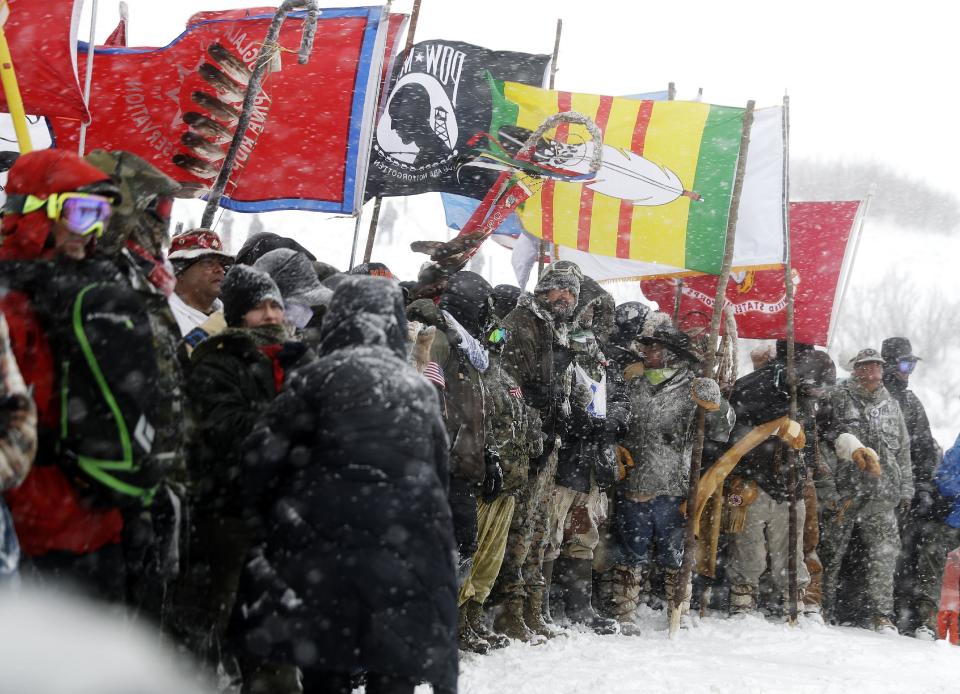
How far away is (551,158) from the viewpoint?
7301 mm

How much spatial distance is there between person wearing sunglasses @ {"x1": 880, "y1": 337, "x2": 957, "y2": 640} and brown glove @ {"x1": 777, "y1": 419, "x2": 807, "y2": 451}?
1754 millimetres

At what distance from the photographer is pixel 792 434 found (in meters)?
7.67

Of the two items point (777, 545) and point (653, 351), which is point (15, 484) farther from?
point (777, 545)

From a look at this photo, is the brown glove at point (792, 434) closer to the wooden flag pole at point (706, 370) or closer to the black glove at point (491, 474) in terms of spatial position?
the wooden flag pole at point (706, 370)

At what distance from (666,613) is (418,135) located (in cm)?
440

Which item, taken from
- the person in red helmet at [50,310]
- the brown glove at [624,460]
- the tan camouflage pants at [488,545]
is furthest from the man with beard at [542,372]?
the person in red helmet at [50,310]

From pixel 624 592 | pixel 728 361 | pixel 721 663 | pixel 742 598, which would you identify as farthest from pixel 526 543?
pixel 728 361

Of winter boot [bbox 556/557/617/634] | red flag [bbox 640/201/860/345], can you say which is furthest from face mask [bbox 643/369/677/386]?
winter boot [bbox 556/557/617/634]

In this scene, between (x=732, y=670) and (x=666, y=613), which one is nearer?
(x=732, y=670)

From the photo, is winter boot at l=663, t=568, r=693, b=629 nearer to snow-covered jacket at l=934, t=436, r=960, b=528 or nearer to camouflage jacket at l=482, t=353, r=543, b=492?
camouflage jacket at l=482, t=353, r=543, b=492

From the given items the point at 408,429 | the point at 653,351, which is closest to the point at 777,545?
the point at 653,351

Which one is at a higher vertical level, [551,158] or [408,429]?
[551,158]

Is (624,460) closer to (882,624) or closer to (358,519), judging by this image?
(882,624)

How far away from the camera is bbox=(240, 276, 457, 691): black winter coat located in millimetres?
2773
